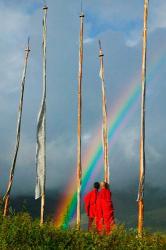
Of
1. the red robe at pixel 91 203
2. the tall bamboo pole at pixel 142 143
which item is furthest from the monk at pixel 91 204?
the tall bamboo pole at pixel 142 143

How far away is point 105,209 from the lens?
24.8 meters

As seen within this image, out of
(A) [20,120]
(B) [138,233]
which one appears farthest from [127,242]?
(A) [20,120]

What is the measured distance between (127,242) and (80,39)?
51.4 ft

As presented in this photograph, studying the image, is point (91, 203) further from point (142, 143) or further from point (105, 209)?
point (142, 143)

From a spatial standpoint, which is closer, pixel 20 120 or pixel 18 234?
pixel 18 234

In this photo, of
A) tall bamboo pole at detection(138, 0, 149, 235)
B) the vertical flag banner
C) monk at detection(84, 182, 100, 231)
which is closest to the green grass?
tall bamboo pole at detection(138, 0, 149, 235)

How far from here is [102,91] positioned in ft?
112

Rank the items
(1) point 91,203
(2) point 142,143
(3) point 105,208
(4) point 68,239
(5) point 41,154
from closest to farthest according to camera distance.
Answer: (4) point 68,239 < (3) point 105,208 < (2) point 142,143 < (1) point 91,203 < (5) point 41,154

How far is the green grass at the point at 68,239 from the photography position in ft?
63.9

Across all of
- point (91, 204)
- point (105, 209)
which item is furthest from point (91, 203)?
point (105, 209)

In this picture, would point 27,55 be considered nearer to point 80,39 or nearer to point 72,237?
point 80,39

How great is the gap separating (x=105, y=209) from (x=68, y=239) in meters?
4.59

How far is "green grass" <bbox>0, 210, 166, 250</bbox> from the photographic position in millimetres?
19469

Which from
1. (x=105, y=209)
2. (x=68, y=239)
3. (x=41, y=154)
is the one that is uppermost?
(x=41, y=154)
